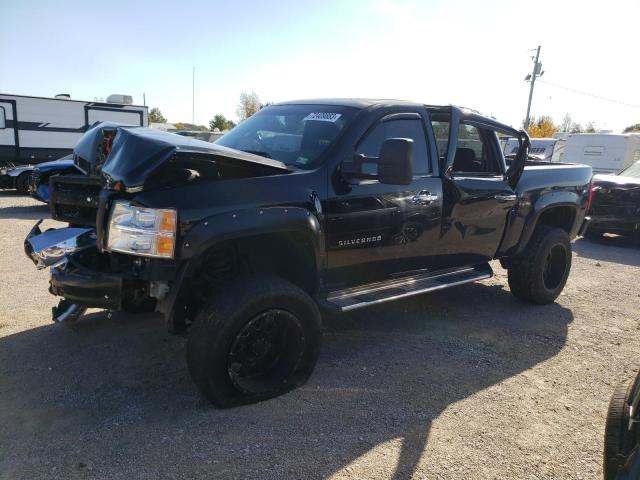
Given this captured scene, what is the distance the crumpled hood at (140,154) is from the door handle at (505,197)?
7.34 ft

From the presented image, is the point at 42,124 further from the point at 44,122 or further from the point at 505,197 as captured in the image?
the point at 505,197

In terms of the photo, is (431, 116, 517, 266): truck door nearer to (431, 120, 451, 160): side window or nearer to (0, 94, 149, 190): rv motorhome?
(431, 120, 451, 160): side window

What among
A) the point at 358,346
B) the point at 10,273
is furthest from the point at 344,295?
the point at 10,273

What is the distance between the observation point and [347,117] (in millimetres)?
3754

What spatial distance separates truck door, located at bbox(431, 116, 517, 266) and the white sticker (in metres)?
0.94

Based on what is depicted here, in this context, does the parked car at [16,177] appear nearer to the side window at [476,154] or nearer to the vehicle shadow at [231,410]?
the vehicle shadow at [231,410]

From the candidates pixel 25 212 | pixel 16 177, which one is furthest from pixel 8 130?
pixel 25 212

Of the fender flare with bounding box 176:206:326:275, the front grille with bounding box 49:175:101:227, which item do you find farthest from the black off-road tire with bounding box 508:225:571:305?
the front grille with bounding box 49:175:101:227

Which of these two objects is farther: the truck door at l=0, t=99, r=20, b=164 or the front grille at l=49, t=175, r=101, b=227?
the truck door at l=0, t=99, r=20, b=164

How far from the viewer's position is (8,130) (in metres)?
13.7

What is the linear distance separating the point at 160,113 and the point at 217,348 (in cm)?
6817

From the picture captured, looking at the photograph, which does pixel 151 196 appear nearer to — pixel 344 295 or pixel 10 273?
pixel 344 295

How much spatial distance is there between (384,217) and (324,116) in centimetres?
92

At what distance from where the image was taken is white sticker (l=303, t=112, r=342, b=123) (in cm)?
Result: 381
